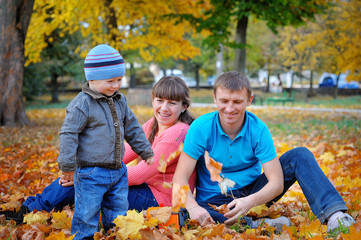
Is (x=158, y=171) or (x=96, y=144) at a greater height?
(x=96, y=144)

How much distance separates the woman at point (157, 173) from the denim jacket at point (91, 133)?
0.43m

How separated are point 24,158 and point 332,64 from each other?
924 inches

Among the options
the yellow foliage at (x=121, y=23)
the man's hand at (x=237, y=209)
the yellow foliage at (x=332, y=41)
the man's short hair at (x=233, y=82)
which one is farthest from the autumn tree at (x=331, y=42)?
the man's hand at (x=237, y=209)

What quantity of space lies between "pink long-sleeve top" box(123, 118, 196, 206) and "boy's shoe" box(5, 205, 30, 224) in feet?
2.77

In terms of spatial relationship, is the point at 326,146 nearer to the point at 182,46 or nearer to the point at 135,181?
the point at 135,181

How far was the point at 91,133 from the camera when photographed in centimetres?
230

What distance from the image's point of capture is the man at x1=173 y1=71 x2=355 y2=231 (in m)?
2.56

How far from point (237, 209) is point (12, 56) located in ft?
27.4

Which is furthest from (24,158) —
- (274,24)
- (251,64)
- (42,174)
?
(251,64)

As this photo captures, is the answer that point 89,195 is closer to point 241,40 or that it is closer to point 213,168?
point 213,168

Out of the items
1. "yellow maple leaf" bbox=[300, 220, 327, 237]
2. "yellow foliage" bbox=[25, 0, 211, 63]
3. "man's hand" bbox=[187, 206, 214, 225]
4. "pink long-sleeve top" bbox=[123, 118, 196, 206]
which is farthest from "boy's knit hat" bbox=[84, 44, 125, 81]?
"yellow foliage" bbox=[25, 0, 211, 63]

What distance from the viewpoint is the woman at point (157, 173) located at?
2771 millimetres

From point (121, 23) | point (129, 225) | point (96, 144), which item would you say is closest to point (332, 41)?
point (121, 23)

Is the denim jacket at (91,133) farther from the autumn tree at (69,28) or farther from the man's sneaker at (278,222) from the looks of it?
the autumn tree at (69,28)
